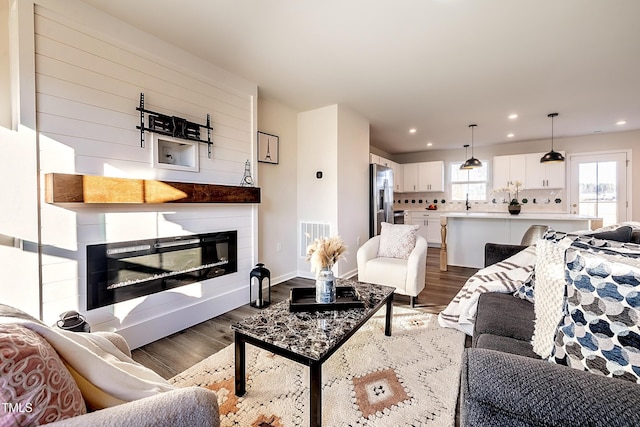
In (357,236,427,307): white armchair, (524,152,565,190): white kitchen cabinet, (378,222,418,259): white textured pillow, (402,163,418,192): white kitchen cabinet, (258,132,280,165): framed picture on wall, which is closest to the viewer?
(357,236,427,307): white armchair

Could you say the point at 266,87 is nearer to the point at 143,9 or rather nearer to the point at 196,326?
the point at 143,9

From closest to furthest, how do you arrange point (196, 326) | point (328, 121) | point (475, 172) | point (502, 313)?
point (502, 313)
point (196, 326)
point (328, 121)
point (475, 172)

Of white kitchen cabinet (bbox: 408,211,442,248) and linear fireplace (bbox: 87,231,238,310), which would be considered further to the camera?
white kitchen cabinet (bbox: 408,211,442,248)

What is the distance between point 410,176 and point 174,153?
6.16 metres

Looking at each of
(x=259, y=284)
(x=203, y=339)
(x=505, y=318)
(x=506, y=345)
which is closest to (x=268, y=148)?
(x=259, y=284)

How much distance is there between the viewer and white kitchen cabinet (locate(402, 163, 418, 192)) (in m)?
7.32

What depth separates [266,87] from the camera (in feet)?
10.9

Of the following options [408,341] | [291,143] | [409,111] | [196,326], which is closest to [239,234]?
[196,326]

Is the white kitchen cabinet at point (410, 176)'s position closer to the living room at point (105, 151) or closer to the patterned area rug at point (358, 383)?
the living room at point (105, 151)

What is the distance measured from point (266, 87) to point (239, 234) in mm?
1814

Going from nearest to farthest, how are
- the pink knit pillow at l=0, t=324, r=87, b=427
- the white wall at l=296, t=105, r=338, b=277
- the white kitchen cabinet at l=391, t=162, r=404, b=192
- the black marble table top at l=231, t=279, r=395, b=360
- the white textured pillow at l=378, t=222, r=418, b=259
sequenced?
1. the pink knit pillow at l=0, t=324, r=87, b=427
2. the black marble table top at l=231, t=279, r=395, b=360
3. the white textured pillow at l=378, t=222, r=418, b=259
4. the white wall at l=296, t=105, r=338, b=277
5. the white kitchen cabinet at l=391, t=162, r=404, b=192

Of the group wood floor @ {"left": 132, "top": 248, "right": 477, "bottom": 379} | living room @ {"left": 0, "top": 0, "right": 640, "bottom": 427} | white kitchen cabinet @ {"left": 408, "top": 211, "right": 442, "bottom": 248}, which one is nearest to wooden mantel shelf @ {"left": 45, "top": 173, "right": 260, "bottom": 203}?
living room @ {"left": 0, "top": 0, "right": 640, "bottom": 427}

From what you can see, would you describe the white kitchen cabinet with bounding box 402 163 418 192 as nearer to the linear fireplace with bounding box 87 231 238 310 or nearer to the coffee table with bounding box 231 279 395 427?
the linear fireplace with bounding box 87 231 238 310

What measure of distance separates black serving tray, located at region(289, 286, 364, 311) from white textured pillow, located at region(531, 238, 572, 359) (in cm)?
95
